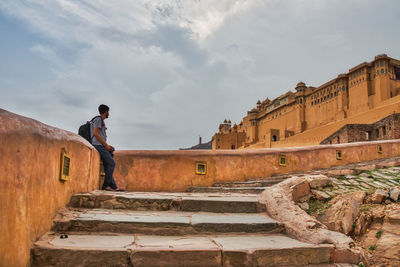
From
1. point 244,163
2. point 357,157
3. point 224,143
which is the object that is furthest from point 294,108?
point 244,163

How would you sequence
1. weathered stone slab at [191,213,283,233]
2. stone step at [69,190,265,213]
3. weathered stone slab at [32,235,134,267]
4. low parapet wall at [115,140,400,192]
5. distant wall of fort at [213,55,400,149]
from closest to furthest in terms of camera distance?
weathered stone slab at [32,235,134,267], weathered stone slab at [191,213,283,233], stone step at [69,190,265,213], low parapet wall at [115,140,400,192], distant wall of fort at [213,55,400,149]

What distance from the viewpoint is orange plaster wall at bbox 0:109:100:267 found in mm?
2047

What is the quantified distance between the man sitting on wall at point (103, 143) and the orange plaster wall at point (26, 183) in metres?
1.38

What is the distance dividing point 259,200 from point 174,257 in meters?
1.80

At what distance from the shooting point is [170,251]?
2439 mm

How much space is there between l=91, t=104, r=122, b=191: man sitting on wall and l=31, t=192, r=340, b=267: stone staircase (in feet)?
4.08

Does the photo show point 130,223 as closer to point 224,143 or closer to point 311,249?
point 311,249

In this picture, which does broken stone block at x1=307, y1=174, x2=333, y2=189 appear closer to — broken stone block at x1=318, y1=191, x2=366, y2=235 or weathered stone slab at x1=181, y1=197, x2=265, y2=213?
broken stone block at x1=318, y1=191, x2=366, y2=235

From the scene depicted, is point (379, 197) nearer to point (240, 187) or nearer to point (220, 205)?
point (240, 187)

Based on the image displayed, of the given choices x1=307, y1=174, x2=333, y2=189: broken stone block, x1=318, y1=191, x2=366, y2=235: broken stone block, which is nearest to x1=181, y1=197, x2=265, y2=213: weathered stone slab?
x1=318, y1=191, x2=366, y2=235: broken stone block

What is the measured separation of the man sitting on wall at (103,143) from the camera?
4.70 m

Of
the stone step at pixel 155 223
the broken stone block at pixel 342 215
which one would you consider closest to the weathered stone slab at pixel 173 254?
the stone step at pixel 155 223

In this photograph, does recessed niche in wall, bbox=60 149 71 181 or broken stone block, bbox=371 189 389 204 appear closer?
recessed niche in wall, bbox=60 149 71 181

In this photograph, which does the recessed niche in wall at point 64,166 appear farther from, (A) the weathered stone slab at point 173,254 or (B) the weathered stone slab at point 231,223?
(B) the weathered stone slab at point 231,223
